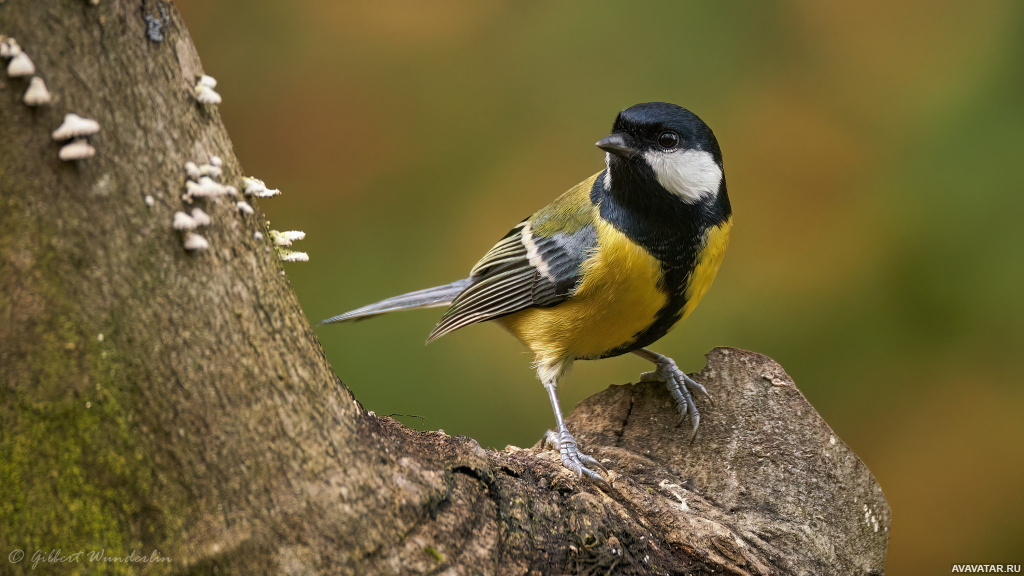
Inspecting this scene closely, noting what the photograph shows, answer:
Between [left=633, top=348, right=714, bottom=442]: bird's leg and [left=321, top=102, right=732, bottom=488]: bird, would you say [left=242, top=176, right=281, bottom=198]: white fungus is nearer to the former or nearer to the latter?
[left=321, top=102, right=732, bottom=488]: bird

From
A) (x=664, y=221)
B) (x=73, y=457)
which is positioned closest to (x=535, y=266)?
(x=664, y=221)

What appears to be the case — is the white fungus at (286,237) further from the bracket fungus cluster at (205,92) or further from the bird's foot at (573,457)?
the bird's foot at (573,457)

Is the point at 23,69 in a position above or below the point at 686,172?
above

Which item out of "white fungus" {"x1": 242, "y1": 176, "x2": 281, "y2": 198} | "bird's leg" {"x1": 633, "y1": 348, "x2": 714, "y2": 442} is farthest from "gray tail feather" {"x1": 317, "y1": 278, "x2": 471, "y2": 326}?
"white fungus" {"x1": 242, "y1": 176, "x2": 281, "y2": 198}

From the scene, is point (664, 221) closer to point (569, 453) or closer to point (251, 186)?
point (569, 453)

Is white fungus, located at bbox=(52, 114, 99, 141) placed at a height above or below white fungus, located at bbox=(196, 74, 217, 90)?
below

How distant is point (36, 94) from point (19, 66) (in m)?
0.03

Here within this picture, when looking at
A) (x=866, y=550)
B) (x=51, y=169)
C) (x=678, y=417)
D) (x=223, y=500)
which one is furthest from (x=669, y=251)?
(x=51, y=169)

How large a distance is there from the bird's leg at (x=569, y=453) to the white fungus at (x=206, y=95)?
0.83m

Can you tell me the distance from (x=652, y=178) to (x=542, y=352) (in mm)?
499

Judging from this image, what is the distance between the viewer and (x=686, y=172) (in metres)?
1.64

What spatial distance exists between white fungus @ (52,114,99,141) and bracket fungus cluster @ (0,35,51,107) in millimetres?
25

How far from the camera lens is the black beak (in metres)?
1.61

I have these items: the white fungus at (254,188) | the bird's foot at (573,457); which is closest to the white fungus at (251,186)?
the white fungus at (254,188)
